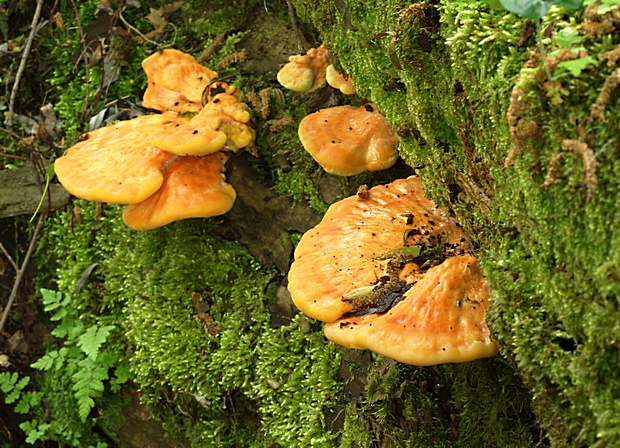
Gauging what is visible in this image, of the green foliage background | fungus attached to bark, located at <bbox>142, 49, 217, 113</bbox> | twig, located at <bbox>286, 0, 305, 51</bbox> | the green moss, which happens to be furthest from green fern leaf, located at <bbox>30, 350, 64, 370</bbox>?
the green moss

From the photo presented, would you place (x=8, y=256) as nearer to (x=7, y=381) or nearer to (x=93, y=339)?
(x=7, y=381)

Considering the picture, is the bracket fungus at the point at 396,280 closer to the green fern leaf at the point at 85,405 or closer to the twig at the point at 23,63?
the green fern leaf at the point at 85,405

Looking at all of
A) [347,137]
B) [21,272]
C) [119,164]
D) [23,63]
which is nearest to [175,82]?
[119,164]

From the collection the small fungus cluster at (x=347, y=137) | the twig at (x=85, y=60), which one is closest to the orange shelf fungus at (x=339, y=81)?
the small fungus cluster at (x=347, y=137)

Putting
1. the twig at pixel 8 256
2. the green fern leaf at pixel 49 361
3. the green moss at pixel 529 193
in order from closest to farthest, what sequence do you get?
the green moss at pixel 529 193 → the green fern leaf at pixel 49 361 → the twig at pixel 8 256

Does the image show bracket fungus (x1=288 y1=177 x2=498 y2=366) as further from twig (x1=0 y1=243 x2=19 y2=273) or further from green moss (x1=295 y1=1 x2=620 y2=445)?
twig (x1=0 y1=243 x2=19 y2=273)

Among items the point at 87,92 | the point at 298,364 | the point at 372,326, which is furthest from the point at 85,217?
the point at 372,326
